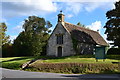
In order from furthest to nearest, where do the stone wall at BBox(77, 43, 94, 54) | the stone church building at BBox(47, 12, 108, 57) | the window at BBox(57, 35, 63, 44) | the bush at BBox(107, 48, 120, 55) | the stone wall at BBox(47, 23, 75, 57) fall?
the bush at BBox(107, 48, 120, 55) < the window at BBox(57, 35, 63, 44) < the stone wall at BBox(77, 43, 94, 54) < the stone wall at BBox(47, 23, 75, 57) < the stone church building at BBox(47, 12, 108, 57)

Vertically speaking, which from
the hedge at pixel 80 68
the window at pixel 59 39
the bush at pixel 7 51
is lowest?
the hedge at pixel 80 68

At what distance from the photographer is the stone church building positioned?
34312 millimetres

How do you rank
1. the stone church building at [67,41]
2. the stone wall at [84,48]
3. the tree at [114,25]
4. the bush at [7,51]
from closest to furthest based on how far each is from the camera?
1. the tree at [114,25]
2. the stone church building at [67,41]
3. the stone wall at [84,48]
4. the bush at [7,51]

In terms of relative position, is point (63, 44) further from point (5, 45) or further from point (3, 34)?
point (3, 34)

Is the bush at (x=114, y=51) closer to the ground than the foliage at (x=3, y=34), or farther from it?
closer to the ground

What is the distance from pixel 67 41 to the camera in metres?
34.9

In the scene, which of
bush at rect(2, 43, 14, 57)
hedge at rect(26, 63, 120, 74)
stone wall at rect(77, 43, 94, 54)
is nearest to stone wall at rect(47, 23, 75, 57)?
stone wall at rect(77, 43, 94, 54)

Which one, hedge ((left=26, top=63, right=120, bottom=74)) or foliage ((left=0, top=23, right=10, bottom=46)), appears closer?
hedge ((left=26, top=63, right=120, bottom=74))

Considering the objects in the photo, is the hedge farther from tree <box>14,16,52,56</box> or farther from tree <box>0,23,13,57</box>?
tree <box>0,23,13,57</box>

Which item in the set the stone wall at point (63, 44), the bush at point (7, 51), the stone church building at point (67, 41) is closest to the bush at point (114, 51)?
the stone church building at point (67, 41)

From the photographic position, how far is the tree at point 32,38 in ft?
155

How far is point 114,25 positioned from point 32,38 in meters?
23.2

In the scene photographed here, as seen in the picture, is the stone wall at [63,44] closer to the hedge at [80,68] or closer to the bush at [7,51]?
the hedge at [80,68]

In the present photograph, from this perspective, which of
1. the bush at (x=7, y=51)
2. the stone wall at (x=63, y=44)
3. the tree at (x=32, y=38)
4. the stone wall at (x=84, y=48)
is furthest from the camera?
the bush at (x=7, y=51)
